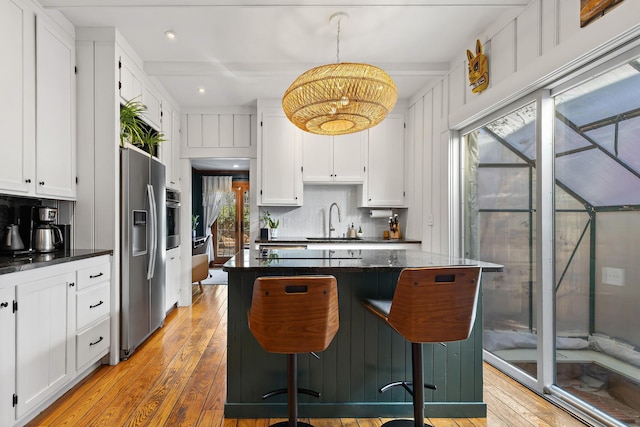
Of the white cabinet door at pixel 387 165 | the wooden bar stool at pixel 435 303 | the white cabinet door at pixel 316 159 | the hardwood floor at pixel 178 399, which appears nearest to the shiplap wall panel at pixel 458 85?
the white cabinet door at pixel 387 165

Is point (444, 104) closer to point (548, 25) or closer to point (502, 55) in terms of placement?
point (502, 55)

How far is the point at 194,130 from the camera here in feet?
15.5

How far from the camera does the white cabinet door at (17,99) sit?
2.13m

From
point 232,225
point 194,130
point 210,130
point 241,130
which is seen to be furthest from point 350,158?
point 232,225

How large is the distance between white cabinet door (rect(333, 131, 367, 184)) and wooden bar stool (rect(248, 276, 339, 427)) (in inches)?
120

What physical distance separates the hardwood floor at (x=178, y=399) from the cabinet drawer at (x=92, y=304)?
44 cm

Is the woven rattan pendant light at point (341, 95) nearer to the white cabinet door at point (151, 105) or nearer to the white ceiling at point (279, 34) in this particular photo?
the white ceiling at point (279, 34)

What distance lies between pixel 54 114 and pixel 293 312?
2.35m

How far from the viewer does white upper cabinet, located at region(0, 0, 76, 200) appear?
7.12 ft

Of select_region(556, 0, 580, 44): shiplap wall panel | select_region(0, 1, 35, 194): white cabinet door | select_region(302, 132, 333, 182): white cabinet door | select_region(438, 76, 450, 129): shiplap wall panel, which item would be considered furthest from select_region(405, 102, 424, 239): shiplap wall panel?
select_region(0, 1, 35, 194): white cabinet door

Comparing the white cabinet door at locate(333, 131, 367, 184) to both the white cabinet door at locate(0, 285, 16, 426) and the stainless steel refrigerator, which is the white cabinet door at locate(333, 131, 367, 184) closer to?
the stainless steel refrigerator

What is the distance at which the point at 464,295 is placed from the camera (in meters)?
1.62

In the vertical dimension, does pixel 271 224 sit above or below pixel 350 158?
below

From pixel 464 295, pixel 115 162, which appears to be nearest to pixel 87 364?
pixel 115 162
